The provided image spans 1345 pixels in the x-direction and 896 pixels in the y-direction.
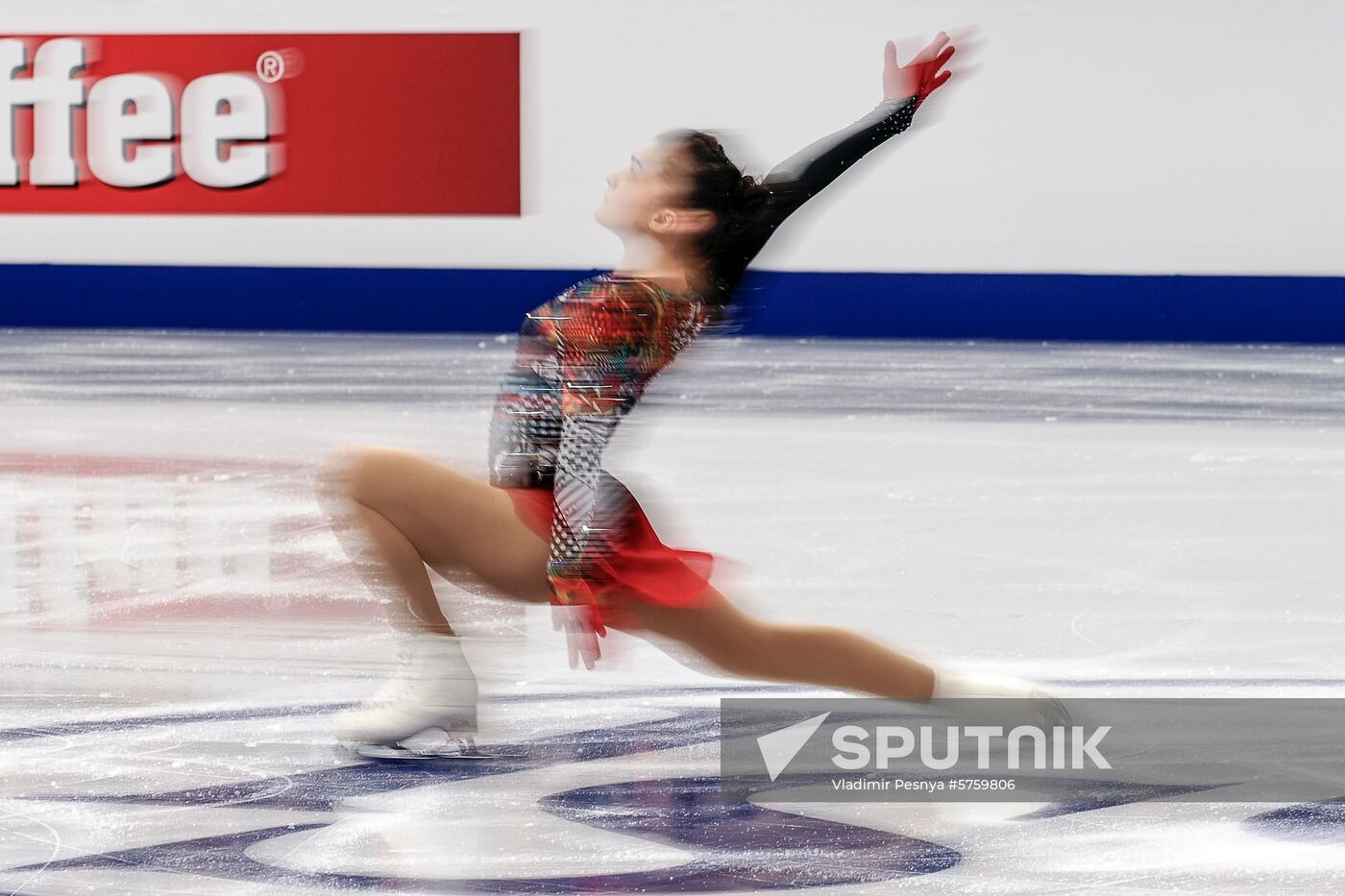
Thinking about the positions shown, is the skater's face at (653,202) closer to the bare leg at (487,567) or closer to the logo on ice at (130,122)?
the bare leg at (487,567)

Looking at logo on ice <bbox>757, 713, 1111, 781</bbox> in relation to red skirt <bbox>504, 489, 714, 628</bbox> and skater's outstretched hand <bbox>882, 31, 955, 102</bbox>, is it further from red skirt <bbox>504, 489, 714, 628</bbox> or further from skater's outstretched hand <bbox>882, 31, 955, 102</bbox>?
skater's outstretched hand <bbox>882, 31, 955, 102</bbox>

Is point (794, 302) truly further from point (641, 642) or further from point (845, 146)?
point (845, 146)

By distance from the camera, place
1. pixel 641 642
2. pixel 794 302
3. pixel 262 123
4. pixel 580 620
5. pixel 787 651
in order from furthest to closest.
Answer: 1. pixel 262 123
2. pixel 794 302
3. pixel 641 642
4. pixel 787 651
5. pixel 580 620

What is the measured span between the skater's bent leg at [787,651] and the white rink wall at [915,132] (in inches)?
313

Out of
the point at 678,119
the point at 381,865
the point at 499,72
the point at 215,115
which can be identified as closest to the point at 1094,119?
the point at 678,119

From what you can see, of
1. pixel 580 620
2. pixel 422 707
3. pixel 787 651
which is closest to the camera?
pixel 580 620

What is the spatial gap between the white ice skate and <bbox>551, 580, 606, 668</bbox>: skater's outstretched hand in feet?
0.91

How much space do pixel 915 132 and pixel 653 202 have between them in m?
8.48

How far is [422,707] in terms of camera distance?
274 centimetres

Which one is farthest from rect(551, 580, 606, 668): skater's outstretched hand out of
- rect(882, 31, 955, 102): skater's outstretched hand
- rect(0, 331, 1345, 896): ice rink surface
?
rect(882, 31, 955, 102): skater's outstretched hand

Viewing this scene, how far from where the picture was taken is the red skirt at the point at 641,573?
98.8 inches

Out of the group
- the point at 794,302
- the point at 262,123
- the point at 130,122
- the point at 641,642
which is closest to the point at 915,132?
the point at 794,302

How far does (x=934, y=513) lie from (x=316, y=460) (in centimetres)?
195

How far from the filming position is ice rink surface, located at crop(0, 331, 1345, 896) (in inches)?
92.1
